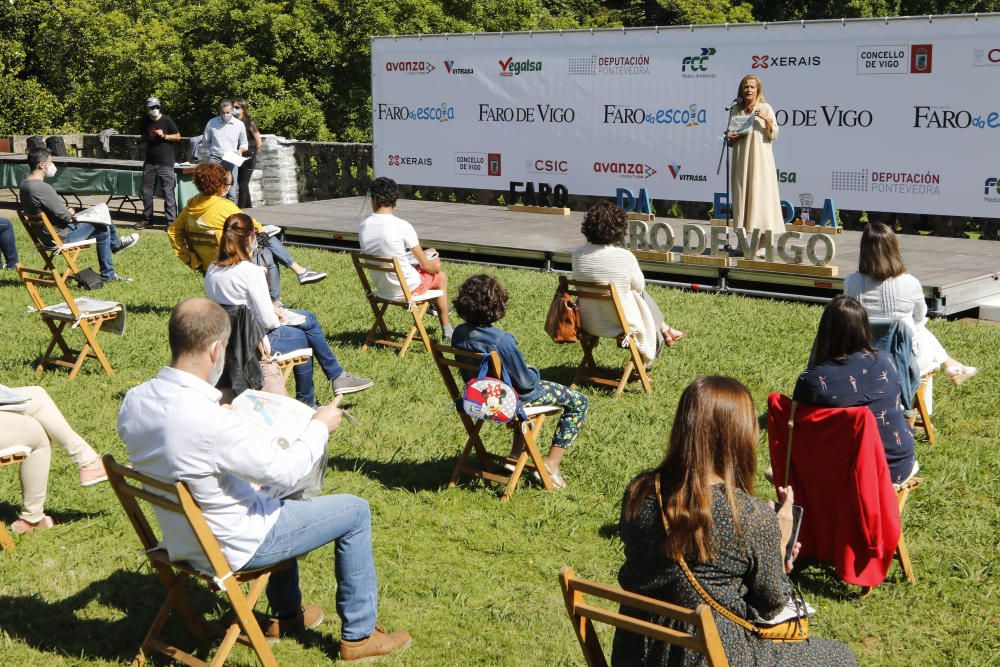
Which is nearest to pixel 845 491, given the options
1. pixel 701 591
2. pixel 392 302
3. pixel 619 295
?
pixel 701 591

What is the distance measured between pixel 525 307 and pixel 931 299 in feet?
11.9

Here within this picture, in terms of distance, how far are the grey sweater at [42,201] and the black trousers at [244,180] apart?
542 centimetres

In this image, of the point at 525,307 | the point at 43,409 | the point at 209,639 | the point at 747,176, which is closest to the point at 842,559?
the point at 209,639

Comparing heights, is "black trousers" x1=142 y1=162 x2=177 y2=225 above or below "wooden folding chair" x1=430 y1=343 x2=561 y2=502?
above

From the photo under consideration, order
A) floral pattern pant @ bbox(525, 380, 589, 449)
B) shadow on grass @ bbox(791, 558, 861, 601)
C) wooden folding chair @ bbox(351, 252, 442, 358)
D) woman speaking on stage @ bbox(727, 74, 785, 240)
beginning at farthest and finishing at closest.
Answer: woman speaking on stage @ bbox(727, 74, 785, 240), wooden folding chair @ bbox(351, 252, 442, 358), floral pattern pant @ bbox(525, 380, 589, 449), shadow on grass @ bbox(791, 558, 861, 601)

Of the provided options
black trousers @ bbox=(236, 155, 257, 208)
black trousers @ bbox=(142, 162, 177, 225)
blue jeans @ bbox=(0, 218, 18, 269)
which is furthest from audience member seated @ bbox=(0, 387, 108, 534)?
black trousers @ bbox=(236, 155, 257, 208)

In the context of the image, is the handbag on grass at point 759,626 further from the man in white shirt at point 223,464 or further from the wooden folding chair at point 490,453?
the wooden folding chair at point 490,453

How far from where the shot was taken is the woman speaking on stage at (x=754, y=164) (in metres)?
11.7

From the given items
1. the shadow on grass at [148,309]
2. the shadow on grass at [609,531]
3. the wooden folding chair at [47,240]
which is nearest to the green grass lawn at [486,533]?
the shadow on grass at [609,531]

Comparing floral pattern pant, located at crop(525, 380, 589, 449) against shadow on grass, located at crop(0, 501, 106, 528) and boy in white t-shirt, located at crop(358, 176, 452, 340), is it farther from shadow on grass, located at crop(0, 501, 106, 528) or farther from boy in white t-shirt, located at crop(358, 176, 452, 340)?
boy in white t-shirt, located at crop(358, 176, 452, 340)

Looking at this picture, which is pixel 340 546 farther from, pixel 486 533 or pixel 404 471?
pixel 404 471

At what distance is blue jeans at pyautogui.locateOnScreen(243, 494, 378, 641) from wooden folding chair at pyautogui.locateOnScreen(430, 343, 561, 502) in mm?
1612

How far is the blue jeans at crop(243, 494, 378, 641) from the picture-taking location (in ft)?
13.8

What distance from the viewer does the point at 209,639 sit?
15.0 ft
